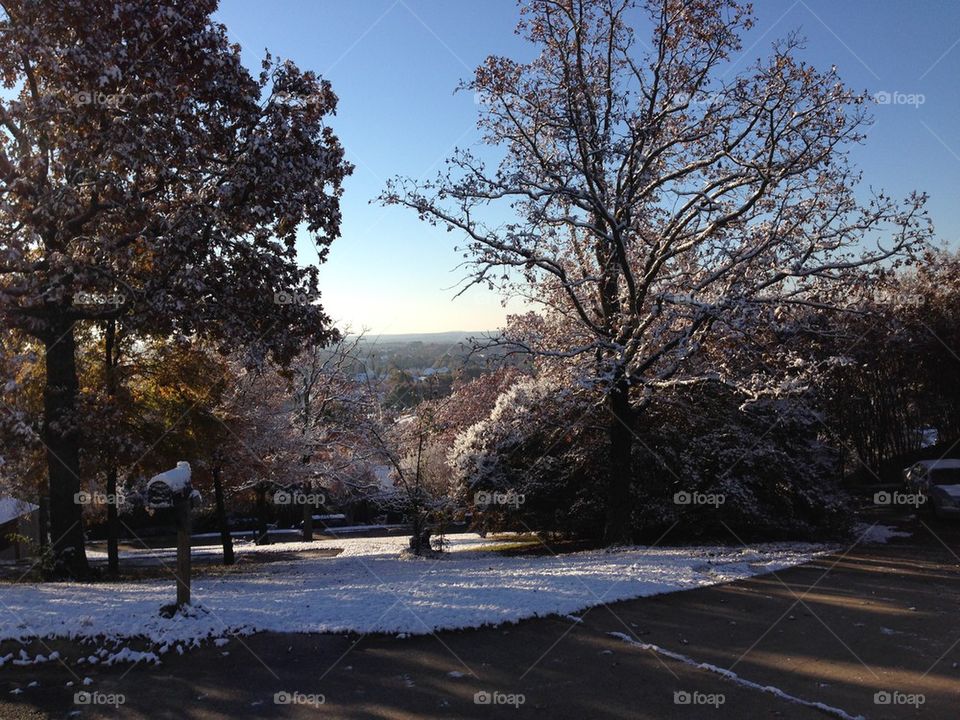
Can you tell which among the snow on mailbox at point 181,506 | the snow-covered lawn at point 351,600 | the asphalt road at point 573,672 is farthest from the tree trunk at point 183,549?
the asphalt road at point 573,672

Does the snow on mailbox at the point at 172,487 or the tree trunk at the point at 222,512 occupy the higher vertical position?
the snow on mailbox at the point at 172,487

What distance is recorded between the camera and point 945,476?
1838 centimetres

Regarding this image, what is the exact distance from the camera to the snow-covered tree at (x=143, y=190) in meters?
10.5

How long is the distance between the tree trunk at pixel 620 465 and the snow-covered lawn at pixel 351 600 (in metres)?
3.88

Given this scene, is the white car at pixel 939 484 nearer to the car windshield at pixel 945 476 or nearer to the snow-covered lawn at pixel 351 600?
the car windshield at pixel 945 476

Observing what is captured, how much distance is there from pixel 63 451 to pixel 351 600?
693cm

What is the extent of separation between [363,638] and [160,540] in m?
33.7

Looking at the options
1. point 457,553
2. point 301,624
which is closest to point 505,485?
point 457,553

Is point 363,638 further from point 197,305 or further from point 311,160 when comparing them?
point 311,160

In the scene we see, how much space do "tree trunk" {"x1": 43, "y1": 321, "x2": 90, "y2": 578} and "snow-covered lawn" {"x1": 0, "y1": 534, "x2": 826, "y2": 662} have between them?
1419mm

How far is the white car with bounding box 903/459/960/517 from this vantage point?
16562 mm

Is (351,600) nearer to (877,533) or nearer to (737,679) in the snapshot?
(737,679)

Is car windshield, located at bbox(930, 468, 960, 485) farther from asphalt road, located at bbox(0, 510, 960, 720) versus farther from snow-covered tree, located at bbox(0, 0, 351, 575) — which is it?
snow-covered tree, located at bbox(0, 0, 351, 575)

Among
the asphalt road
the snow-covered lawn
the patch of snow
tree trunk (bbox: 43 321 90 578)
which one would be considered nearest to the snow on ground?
the snow-covered lawn
